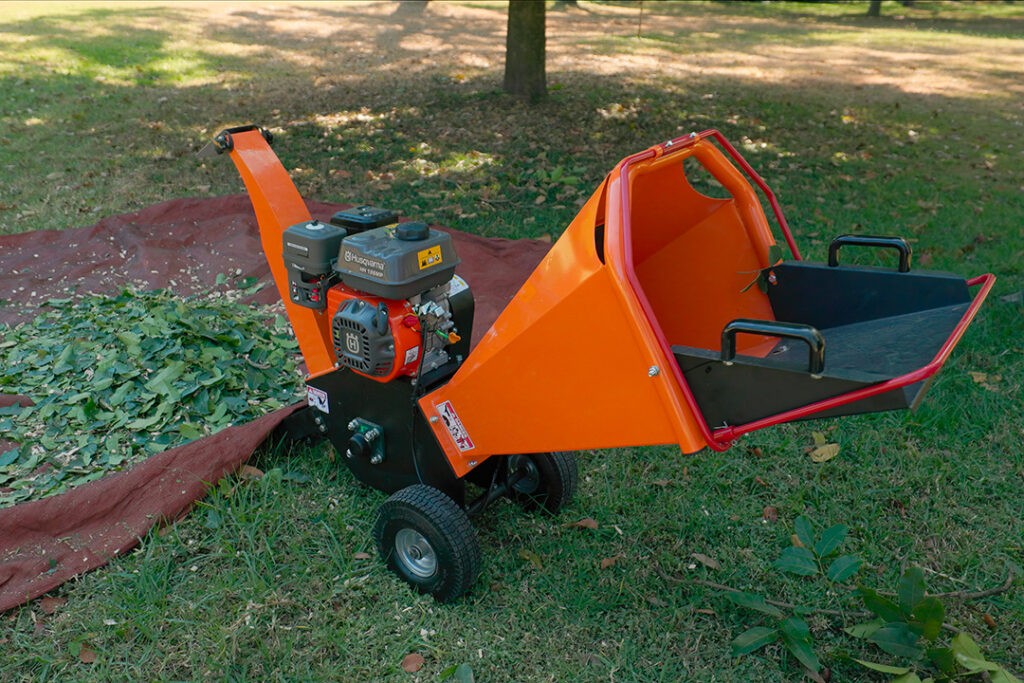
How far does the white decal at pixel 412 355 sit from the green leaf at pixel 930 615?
1821 mm

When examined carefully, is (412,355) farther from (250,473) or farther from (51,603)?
(51,603)

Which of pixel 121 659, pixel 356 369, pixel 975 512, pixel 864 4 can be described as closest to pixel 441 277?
pixel 356 369

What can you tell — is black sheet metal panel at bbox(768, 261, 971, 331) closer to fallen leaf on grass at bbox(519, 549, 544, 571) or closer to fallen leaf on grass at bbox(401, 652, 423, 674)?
fallen leaf on grass at bbox(519, 549, 544, 571)

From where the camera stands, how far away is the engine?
263 cm

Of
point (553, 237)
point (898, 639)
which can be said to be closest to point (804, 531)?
point (898, 639)

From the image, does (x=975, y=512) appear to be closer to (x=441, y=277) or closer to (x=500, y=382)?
(x=500, y=382)

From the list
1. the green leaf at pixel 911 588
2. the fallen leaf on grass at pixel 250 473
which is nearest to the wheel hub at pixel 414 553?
the fallen leaf on grass at pixel 250 473

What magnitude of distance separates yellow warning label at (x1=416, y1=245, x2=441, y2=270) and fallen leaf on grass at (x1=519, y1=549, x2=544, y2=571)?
1.17 meters

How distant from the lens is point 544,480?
10.5ft

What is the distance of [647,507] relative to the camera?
10.8ft

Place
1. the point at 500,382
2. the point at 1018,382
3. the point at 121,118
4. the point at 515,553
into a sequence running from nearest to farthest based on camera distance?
the point at 500,382, the point at 515,553, the point at 1018,382, the point at 121,118

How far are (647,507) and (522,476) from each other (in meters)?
0.56

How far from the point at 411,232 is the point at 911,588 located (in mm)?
1987

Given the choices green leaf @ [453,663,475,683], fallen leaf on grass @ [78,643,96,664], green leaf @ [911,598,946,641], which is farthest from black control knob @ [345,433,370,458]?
green leaf @ [911,598,946,641]
